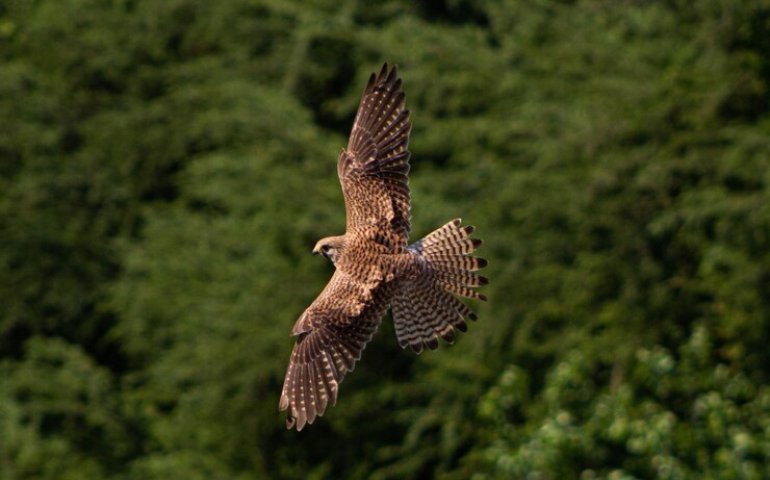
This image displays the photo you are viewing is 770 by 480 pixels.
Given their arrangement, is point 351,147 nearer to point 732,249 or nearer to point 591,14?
point 732,249

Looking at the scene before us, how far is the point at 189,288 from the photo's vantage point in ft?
55.4

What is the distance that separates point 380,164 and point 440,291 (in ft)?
2.07

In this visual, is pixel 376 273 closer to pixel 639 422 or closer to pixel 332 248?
pixel 332 248

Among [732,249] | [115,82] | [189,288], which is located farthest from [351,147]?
[115,82]

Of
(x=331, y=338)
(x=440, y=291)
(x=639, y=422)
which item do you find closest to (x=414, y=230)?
(x=639, y=422)

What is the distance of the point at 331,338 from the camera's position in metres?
6.65

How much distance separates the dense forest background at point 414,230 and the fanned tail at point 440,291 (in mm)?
4858

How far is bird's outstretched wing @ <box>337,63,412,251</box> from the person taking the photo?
22.8 feet

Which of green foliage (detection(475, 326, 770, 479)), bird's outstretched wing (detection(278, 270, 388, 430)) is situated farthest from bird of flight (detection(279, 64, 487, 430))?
green foliage (detection(475, 326, 770, 479))

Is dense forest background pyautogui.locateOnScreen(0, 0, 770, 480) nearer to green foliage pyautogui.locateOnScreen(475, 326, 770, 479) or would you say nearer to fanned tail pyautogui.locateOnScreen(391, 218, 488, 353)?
green foliage pyautogui.locateOnScreen(475, 326, 770, 479)

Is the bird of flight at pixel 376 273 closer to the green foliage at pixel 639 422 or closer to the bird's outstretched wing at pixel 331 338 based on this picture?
the bird's outstretched wing at pixel 331 338

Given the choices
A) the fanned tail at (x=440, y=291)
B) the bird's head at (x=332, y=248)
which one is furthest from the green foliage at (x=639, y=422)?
the bird's head at (x=332, y=248)

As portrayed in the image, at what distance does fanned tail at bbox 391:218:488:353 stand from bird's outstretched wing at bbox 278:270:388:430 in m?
0.51

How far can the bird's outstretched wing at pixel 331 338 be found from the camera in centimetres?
659
